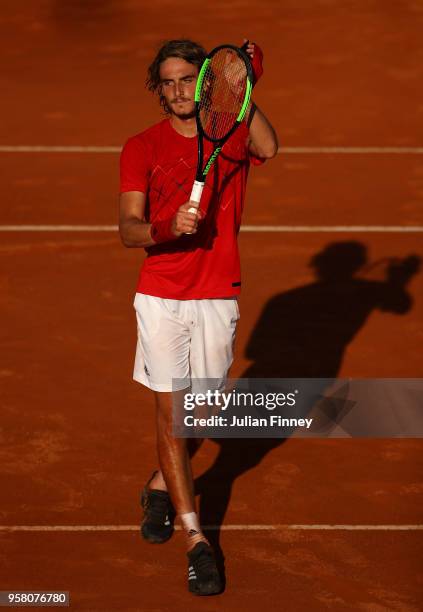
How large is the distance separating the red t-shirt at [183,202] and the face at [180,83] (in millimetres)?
131

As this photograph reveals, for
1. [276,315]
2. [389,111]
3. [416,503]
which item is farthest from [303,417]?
[389,111]

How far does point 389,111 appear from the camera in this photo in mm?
14117

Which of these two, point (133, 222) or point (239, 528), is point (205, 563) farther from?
point (133, 222)

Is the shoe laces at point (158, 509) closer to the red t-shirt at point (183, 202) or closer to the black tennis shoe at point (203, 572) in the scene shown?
the black tennis shoe at point (203, 572)

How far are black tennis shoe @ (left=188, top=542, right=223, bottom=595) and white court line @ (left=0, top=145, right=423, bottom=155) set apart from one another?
756 centimetres

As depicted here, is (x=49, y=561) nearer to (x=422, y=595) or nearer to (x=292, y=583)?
(x=292, y=583)

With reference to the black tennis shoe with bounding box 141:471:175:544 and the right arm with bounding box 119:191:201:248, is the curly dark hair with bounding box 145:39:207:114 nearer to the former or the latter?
the right arm with bounding box 119:191:201:248

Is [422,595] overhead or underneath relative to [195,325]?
underneath

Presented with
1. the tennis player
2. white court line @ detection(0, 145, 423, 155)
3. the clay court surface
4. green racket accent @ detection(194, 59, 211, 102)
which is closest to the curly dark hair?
the tennis player

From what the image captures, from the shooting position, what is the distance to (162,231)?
571 cm

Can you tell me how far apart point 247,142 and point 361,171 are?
6492 mm

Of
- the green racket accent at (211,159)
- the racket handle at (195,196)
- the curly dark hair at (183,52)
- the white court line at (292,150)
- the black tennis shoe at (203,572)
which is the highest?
the curly dark hair at (183,52)

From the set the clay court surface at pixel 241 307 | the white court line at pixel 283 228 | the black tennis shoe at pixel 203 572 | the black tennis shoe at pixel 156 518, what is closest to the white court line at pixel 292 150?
the clay court surface at pixel 241 307

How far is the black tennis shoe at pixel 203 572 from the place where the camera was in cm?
598
